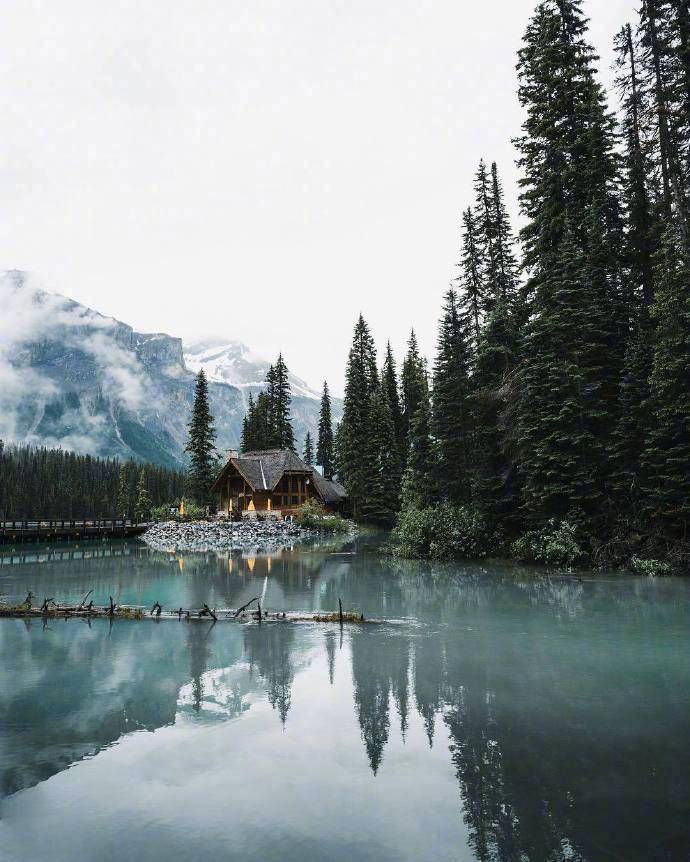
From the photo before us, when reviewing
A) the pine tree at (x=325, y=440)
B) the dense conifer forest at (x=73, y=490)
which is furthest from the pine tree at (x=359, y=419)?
the dense conifer forest at (x=73, y=490)

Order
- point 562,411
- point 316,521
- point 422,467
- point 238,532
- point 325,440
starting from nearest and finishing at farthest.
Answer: point 562,411
point 422,467
point 238,532
point 316,521
point 325,440

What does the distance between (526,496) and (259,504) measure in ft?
129

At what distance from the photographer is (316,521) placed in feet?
191

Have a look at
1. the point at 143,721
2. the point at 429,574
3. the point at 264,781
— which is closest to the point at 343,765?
the point at 264,781

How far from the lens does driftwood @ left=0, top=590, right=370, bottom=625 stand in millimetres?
18359

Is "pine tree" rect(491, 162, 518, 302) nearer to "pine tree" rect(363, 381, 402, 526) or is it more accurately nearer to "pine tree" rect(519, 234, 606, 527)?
"pine tree" rect(519, 234, 606, 527)

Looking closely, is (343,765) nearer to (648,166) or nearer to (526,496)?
(526,496)

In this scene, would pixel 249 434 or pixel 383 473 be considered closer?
pixel 383 473

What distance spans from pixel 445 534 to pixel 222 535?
25.3 m

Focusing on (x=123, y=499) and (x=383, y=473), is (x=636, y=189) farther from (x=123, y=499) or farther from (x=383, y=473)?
(x=123, y=499)

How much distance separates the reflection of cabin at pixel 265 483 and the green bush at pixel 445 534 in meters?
28.6

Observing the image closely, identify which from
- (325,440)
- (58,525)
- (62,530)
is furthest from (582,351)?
(325,440)

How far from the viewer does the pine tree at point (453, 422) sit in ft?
114

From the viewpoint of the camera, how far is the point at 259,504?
209ft
